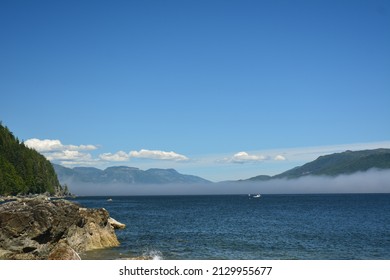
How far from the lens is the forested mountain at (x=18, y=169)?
13638 cm

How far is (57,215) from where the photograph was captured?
3275 cm

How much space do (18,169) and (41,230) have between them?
138169mm

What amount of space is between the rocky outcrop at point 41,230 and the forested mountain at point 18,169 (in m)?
109

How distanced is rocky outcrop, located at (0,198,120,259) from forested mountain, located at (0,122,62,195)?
10918cm

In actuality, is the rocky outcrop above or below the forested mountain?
below

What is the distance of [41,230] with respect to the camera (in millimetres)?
30484

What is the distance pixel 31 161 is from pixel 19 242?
145041 mm

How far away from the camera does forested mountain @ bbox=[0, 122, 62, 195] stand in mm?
136375

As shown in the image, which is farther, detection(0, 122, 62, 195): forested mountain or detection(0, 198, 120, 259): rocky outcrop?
detection(0, 122, 62, 195): forested mountain
